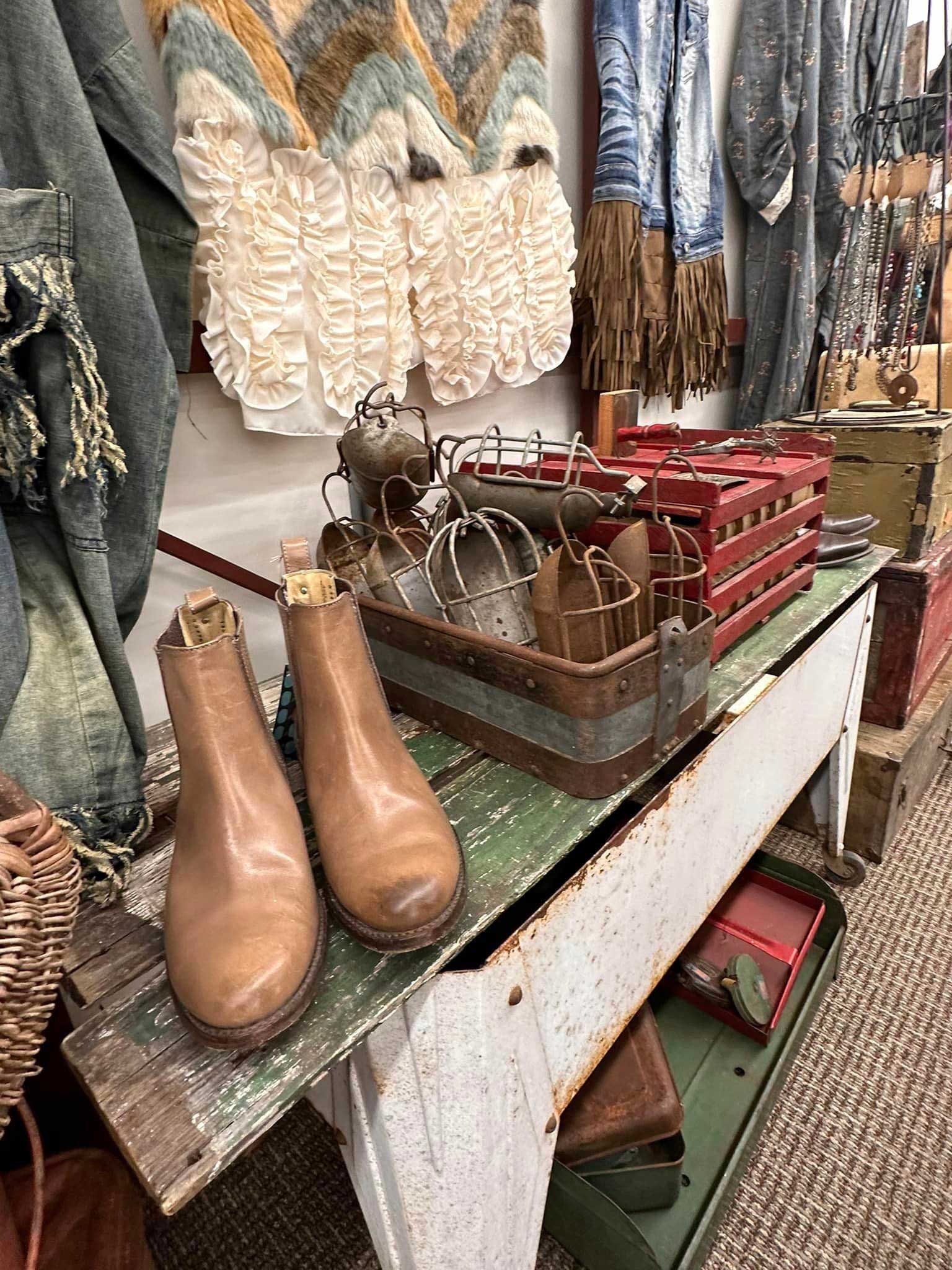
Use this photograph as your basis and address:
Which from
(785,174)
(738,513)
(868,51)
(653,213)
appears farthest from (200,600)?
(868,51)

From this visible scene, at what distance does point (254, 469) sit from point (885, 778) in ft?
4.81

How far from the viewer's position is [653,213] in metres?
1.40

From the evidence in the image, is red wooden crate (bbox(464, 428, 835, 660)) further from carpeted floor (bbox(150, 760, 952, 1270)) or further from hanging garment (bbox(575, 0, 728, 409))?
carpeted floor (bbox(150, 760, 952, 1270))

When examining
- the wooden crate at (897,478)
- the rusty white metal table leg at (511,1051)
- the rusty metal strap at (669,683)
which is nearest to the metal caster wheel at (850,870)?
the wooden crate at (897,478)

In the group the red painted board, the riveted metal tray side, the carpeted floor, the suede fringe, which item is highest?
the suede fringe

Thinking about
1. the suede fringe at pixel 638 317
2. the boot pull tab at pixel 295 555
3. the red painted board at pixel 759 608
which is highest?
the suede fringe at pixel 638 317

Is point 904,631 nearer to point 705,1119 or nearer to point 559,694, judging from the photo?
point 705,1119

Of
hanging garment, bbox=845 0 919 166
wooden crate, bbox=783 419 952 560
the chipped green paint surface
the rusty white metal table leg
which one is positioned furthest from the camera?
hanging garment, bbox=845 0 919 166

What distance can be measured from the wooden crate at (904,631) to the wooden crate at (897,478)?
0.05m

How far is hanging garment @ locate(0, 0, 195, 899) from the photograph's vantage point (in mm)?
553

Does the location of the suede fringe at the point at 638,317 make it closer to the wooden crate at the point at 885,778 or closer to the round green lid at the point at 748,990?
the wooden crate at the point at 885,778

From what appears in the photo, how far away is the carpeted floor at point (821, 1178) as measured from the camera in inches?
36.6

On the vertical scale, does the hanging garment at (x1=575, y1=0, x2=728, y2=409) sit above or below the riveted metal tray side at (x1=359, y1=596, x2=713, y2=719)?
above

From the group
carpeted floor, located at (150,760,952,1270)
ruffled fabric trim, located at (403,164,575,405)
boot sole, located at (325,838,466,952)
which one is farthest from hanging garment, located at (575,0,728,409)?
carpeted floor, located at (150,760,952,1270)
